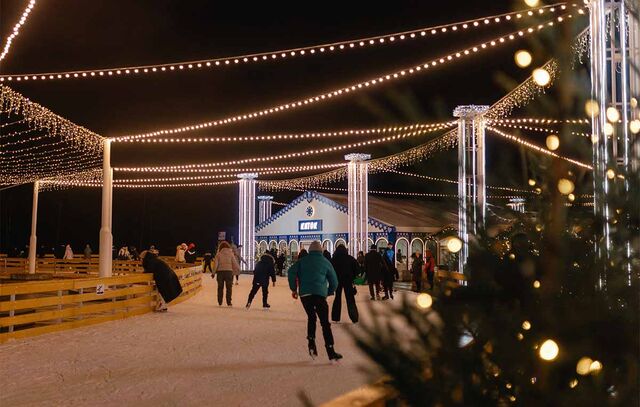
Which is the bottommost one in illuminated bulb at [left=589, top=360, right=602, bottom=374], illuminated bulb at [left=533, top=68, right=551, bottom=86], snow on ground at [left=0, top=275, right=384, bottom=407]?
snow on ground at [left=0, top=275, right=384, bottom=407]

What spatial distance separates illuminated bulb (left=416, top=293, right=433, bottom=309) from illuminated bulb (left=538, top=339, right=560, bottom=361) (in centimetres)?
28

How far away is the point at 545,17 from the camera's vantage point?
1.80 metres

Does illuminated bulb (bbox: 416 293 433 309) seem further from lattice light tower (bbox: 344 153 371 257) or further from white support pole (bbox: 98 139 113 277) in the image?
lattice light tower (bbox: 344 153 371 257)

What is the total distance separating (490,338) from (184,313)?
12917mm

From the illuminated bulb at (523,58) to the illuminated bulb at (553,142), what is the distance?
9.2 inches

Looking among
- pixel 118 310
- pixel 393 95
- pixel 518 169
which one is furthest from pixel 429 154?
pixel 118 310

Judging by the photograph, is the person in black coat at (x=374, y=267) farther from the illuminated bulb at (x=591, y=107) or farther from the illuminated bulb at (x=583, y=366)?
the illuminated bulb at (x=583, y=366)

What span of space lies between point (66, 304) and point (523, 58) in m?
11.4

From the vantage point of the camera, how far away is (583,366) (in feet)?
5.33

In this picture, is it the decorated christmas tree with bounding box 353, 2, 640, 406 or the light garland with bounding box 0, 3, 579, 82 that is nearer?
the decorated christmas tree with bounding box 353, 2, 640, 406

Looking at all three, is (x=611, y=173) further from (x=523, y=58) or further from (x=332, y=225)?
(x=332, y=225)

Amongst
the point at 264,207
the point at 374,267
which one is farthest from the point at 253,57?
the point at 264,207

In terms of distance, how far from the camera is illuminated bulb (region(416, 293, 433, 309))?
171 centimetres

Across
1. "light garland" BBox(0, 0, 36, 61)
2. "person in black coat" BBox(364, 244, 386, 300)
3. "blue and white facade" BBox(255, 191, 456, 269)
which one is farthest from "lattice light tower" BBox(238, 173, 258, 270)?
"light garland" BBox(0, 0, 36, 61)
